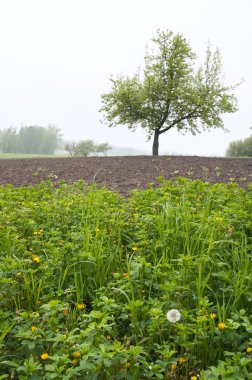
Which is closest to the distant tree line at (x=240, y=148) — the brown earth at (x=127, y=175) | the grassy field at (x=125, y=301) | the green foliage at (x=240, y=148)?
the green foliage at (x=240, y=148)

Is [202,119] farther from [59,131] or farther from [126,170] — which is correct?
[59,131]

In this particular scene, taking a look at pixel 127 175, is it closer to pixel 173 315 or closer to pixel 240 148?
pixel 173 315

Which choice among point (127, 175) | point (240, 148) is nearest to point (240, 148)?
point (240, 148)

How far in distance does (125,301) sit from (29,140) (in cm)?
8015

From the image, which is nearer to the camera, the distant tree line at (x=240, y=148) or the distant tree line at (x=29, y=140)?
the distant tree line at (x=240, y=148)

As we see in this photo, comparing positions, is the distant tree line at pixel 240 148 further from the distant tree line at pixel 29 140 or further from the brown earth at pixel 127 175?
the distant tree line at pixel 29 140

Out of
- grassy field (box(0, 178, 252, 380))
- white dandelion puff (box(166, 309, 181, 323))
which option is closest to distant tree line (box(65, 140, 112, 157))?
grassy field (box(0, 178, 252, 380))

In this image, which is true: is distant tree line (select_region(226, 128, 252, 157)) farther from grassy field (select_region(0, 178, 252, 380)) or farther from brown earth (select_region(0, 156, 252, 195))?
grassy field (select_region(0, 178, 252, 380))

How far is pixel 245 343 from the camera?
2.32 m

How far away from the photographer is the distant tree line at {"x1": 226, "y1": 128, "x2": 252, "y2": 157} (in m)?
33.8

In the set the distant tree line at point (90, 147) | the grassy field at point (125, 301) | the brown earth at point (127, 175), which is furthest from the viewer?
the distant tree line at point (90, 147)

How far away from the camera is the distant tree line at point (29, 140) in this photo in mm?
77375

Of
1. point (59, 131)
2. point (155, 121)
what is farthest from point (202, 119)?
point (59, 131)

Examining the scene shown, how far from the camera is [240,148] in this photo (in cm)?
3528
